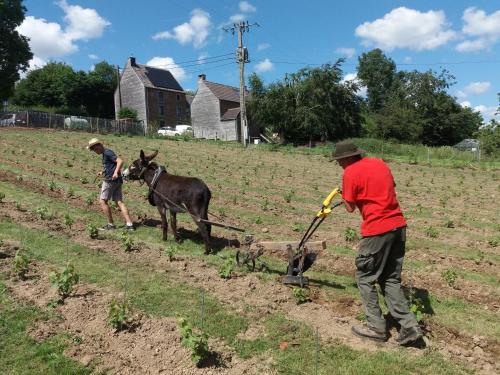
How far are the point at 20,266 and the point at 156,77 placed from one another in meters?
66.5

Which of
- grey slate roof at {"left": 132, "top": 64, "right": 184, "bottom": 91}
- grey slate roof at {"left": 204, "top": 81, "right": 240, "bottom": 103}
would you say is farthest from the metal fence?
grey slate roof at {"left": 132, "top": 64, "right": 184, "bottom": 91}

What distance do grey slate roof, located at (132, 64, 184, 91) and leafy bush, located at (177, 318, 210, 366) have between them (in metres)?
65.0

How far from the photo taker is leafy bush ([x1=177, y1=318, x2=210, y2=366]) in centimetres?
487

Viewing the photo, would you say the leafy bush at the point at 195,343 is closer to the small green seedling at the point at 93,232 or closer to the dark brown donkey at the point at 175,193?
the dark brown donkey at the point at 175,193

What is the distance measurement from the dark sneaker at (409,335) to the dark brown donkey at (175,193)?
449cm

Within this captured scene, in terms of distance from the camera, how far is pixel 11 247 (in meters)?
8.44

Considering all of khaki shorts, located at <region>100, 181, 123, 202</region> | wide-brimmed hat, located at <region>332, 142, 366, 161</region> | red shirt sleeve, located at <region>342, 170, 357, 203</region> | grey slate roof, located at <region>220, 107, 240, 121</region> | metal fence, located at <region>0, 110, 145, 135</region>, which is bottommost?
khaki shorts, located at <region>100, 181, 123, 202</region>

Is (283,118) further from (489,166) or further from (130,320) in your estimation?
(130,320)

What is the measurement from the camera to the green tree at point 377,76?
323ft

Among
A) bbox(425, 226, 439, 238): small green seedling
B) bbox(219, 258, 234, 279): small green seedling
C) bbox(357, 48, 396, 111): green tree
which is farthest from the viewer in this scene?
bbox(357, 48, 396, 111): green tree

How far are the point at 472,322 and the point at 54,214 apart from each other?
930 cm

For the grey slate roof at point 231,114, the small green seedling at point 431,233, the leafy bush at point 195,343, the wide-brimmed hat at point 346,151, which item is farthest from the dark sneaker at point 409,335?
the grey slate roof at point 231,114

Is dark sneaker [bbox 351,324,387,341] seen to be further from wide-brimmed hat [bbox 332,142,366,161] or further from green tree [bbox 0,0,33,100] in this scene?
green tree [bbox 0,0,33,100]

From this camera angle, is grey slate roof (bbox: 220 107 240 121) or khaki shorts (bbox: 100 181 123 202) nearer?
khaki shorts (bbox: 100 181 123 202)
